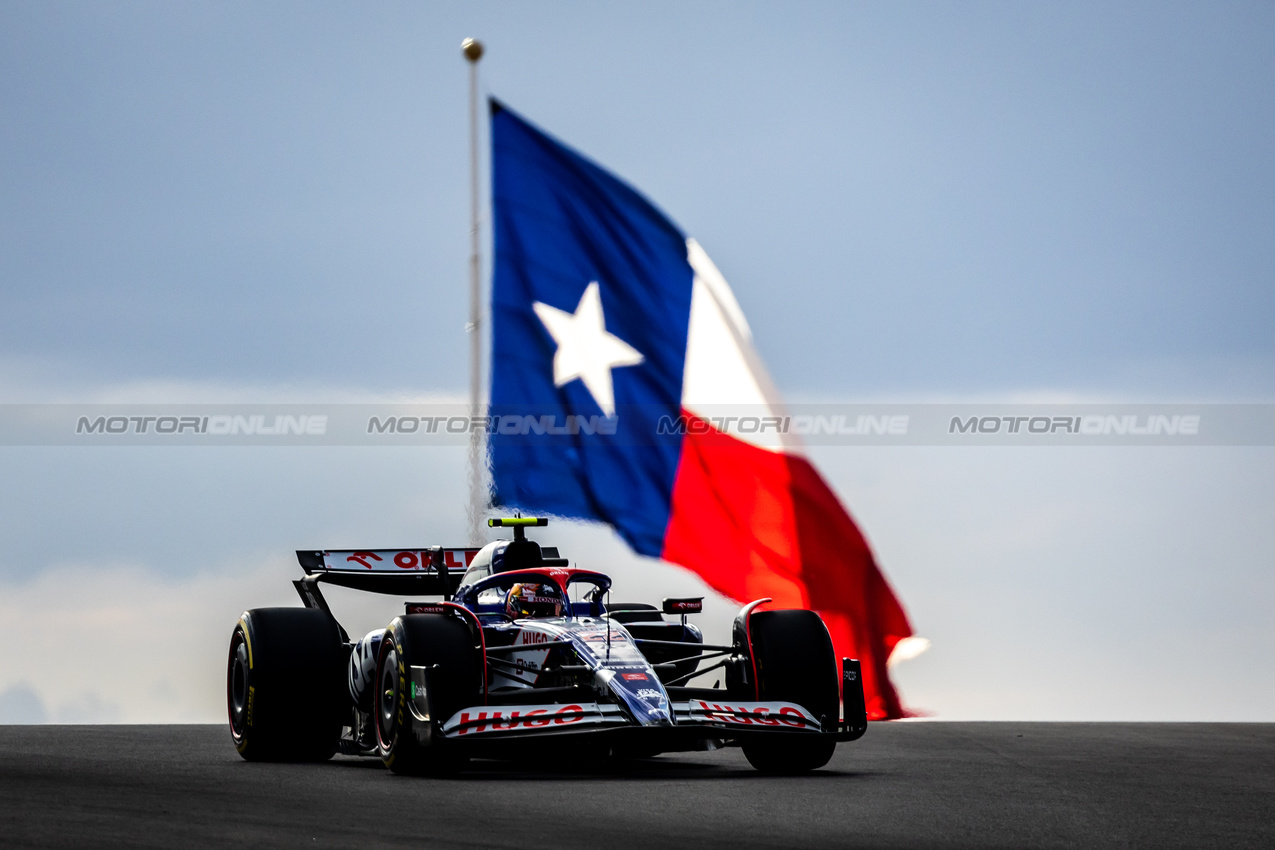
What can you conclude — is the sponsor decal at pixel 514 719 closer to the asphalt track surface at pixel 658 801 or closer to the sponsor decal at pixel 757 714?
the asphalt track surface at pixel 658 801

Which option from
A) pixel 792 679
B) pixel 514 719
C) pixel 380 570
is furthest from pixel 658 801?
pixel 380 570

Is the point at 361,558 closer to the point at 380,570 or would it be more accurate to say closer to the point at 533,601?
the point at 380,570

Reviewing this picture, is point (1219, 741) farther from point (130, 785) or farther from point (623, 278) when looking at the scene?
point (130, 785)

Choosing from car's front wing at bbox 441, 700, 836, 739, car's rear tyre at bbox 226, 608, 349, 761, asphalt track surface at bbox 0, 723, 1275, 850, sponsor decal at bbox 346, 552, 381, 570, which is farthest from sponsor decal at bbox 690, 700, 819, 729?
sponsor decal at bbox 346, 552, 381, 570

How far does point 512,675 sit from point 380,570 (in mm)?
3138

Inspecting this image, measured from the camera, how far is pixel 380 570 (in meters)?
16.6

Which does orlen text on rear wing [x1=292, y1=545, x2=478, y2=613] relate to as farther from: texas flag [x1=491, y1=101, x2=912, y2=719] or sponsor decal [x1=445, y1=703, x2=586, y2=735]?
sponsor decal [x1=445, y1=703, x2=586, y2=735]

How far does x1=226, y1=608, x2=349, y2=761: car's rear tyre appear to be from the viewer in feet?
48.5

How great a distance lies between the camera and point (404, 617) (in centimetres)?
1320

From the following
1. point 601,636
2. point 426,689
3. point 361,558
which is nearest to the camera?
point 426,689

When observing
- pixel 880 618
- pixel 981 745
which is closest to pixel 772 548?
pixel 880 618

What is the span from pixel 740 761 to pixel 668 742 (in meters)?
2.81

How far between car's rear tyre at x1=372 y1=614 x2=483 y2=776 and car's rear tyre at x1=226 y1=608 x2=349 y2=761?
5.63 ft

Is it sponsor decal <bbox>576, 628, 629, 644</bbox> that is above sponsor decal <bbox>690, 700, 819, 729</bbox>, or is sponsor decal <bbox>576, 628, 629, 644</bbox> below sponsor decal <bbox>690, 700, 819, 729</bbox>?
above
